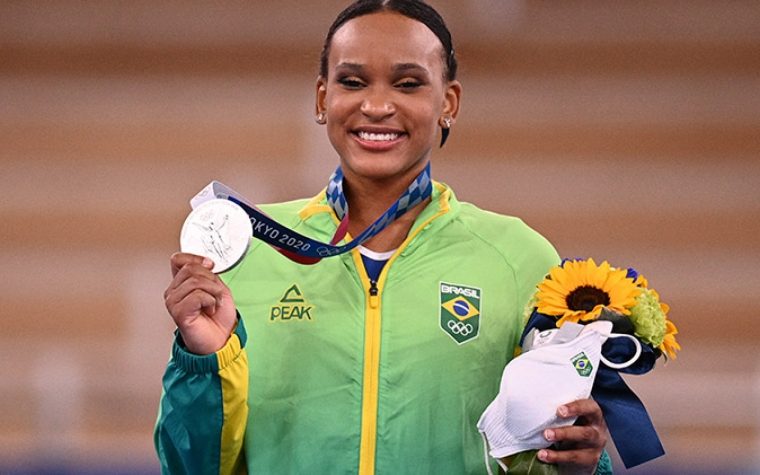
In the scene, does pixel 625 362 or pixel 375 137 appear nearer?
pixel 625 362

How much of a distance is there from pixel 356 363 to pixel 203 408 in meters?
0.23

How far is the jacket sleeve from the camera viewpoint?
170 centimetres

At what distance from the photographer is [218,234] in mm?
1699

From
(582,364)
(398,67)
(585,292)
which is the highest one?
(398,67)

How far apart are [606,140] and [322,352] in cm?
294

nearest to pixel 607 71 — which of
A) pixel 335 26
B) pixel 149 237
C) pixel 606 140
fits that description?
pixel 606 140

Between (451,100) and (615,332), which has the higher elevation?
(451,100)

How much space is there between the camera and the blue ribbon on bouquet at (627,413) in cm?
168

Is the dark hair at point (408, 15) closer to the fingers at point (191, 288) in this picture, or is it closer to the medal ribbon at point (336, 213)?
the medal ribbon at point (336, 213)

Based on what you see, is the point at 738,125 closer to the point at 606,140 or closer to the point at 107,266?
the point at 606,140

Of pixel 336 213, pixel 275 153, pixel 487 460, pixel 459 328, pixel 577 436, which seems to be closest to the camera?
pixel 577 436

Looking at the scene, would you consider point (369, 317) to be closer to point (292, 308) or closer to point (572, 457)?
point (292, 308)

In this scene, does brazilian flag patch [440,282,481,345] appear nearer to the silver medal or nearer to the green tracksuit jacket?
the green tracksuit jacket

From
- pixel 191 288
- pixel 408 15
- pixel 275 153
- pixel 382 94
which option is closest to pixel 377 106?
pixel 382 94
